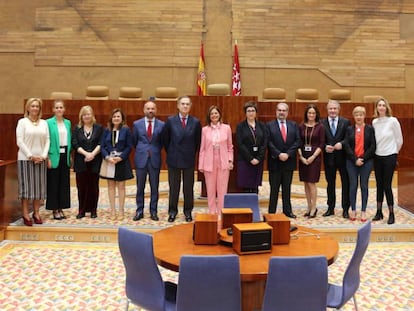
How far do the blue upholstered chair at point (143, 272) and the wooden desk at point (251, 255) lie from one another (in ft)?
0.25

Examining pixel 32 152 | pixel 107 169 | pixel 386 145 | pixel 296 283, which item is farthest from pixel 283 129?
pixel 296 283

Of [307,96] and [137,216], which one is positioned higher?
[307,96]

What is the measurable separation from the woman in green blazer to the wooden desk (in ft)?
7.96

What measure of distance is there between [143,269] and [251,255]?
1.78 feet

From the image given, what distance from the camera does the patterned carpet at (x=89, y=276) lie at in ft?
9.32

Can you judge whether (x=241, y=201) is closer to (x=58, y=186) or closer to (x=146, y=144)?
(x=146, y=144)

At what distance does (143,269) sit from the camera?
196cm

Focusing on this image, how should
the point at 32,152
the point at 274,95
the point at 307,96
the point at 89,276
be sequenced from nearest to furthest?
Answer: the point at 89,276
the point at 32,152
the point at 274,95
the point at 307,96

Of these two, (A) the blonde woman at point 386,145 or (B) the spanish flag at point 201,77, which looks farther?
(B) the spanish flag at point 201,77

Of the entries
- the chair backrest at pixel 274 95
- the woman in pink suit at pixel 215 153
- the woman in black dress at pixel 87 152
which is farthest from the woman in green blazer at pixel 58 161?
the chair backrest at pixel 274 95

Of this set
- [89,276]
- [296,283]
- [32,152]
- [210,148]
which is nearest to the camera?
[296,283]

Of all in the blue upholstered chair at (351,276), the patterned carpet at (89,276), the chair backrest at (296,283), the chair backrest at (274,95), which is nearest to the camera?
the chair backrest at (296,283)

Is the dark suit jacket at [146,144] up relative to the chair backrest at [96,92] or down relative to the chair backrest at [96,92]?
down

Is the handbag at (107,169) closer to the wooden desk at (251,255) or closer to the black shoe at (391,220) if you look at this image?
the wooden desk at (251,255)
